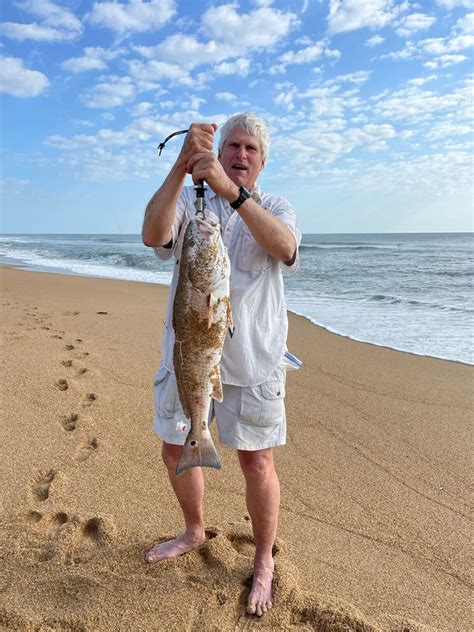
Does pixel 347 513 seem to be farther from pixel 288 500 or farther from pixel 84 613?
pixel 84 613

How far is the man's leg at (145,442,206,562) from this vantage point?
10.4 ft

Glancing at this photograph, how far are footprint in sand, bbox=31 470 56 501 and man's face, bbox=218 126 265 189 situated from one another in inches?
111

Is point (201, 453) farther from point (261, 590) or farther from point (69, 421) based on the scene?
point (69, 421)

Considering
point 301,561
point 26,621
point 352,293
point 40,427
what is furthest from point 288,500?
point 352,293

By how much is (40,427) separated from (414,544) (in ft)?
11.7

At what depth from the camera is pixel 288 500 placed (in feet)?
13.2

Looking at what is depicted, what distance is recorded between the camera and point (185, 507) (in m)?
3.28

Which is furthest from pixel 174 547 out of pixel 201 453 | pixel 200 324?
pixel 200 324

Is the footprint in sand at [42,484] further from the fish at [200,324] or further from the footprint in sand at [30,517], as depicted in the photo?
the fish at [200,324]

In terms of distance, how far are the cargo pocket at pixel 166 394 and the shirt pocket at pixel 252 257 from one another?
2.66 feet

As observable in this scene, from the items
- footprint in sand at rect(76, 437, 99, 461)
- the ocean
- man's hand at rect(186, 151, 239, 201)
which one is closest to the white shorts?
man's hand at rect(186, 151, 239, 201)

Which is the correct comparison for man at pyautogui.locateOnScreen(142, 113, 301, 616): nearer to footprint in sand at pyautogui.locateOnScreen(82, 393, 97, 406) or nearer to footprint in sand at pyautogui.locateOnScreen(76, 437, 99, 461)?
footprint in sand at pyautogui.locateOnScreen(76, 437, 99, 461)

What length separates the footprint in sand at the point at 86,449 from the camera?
14.6 ft

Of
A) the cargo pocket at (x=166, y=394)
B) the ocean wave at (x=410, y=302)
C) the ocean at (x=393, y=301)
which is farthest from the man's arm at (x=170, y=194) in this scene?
the ocean wave at (x=410, y=302)
